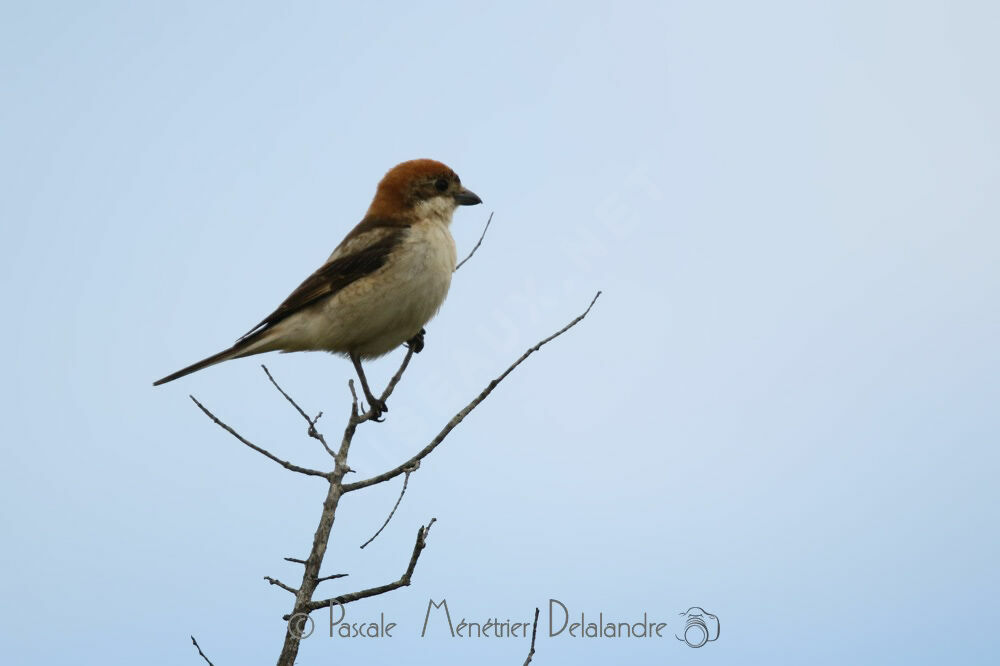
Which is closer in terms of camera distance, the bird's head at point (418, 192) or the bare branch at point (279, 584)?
the bare branch at point (279, 584)

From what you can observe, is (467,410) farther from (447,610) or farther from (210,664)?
(210,664)

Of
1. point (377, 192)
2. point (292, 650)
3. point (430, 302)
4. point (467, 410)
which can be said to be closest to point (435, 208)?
point (377, 192)

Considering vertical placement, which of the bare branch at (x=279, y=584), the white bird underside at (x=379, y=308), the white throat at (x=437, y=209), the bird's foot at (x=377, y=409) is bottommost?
the bare branch at (x=279, y=584)

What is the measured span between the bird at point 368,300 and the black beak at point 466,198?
1.65ft

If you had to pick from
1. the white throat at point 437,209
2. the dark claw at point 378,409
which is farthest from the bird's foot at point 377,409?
the white throat at point 437,209

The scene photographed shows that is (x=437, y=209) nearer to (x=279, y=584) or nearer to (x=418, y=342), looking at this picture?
(x=418, y=342)

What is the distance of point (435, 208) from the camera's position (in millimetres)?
6984

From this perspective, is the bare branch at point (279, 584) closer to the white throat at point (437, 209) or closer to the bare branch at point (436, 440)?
the bare branch at point (436, 440)

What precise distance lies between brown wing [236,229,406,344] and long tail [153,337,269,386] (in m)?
0.10

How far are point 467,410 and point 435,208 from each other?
259cm

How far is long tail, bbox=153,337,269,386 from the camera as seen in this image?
5.86 metres

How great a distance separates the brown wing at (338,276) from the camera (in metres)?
6.39

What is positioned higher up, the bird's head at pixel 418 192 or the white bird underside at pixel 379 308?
the bird's head at pixel 418 192

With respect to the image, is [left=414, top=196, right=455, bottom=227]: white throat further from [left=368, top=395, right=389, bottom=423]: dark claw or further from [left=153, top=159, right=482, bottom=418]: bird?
[left=368, top=395, right=389, bottom=423]: dark claw
